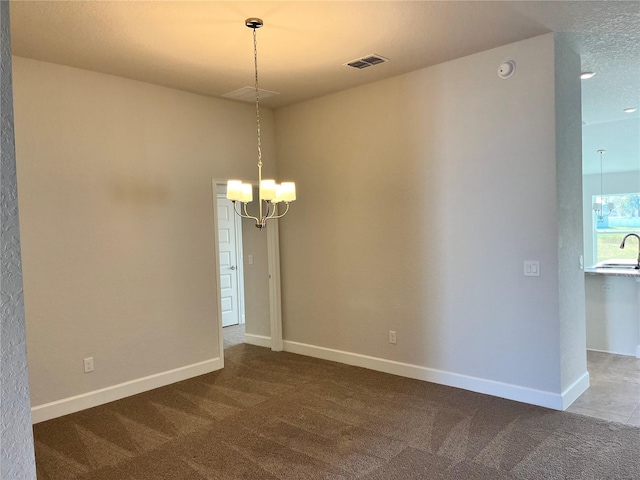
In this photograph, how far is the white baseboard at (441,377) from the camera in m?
3.67

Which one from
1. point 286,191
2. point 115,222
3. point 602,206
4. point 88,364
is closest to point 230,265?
point 115,222

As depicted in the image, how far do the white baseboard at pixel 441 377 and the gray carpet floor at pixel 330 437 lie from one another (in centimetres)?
9

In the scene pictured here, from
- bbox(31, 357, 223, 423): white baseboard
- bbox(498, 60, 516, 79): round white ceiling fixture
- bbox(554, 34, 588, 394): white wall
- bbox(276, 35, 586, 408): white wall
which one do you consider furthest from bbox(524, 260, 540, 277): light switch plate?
bbox(31, 357, 223, 423): white baseboard

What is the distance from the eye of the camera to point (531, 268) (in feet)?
12.1

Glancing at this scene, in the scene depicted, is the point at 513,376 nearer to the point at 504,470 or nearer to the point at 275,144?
the point at 504,470

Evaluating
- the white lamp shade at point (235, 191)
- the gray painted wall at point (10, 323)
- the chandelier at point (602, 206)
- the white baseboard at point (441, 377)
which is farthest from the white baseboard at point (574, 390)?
the chandelier at point (602, 206)

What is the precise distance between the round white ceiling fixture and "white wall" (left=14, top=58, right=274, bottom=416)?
2727 millimetres

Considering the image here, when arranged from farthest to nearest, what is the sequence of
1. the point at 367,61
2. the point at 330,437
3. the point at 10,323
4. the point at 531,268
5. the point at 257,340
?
the point at 257,340 < the point at 367,61 < the point at 531,268 < the point at 330,437 < the point at 10,323

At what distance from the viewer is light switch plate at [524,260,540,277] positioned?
3.66 metres

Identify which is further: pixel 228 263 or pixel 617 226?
pixel 617 226

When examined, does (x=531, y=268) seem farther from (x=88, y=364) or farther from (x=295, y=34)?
(x=88, y=364)

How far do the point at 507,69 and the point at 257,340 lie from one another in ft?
13.5

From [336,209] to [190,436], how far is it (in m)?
2.63

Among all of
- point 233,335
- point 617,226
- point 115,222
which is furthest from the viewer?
point 617,226
